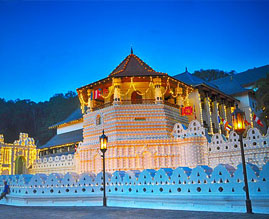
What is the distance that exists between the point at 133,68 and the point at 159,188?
13119 millimetres

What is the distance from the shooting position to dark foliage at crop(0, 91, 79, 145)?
2288 inches

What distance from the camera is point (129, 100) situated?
814 inches

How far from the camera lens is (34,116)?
2547 inches

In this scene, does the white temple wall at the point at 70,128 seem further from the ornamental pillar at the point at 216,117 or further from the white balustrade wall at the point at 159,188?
the white balustrade wall at the point at 159,188

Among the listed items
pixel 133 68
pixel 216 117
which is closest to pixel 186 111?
pixel 133 68

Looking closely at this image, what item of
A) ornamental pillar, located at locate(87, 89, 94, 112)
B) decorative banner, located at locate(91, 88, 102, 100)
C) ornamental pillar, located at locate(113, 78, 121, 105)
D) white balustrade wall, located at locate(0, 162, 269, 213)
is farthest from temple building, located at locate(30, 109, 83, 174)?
white balustrade wall, located at locate(0, 162, 269, 213)

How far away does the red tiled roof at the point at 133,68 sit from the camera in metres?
20.5

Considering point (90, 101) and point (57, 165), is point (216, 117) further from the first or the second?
point (57, 165)

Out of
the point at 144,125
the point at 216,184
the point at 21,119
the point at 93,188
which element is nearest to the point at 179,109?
the point at 144,125

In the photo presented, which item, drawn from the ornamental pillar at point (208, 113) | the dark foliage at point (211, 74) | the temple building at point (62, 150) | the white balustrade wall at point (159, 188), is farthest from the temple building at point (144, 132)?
the dark foliage at point (211, 74)

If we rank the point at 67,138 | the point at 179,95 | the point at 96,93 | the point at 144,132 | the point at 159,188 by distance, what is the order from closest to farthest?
the point at 159,188
the point at 144,132
the point at 96,93
the point at 179,95
the point at 67,138

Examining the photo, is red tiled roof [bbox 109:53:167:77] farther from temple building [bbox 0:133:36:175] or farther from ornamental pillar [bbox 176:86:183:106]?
temple building [bbox 0:133:36:175]

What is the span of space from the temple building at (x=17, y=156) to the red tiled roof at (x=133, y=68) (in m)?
14.3

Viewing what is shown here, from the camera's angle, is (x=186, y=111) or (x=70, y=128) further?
(x=70, y=128)
